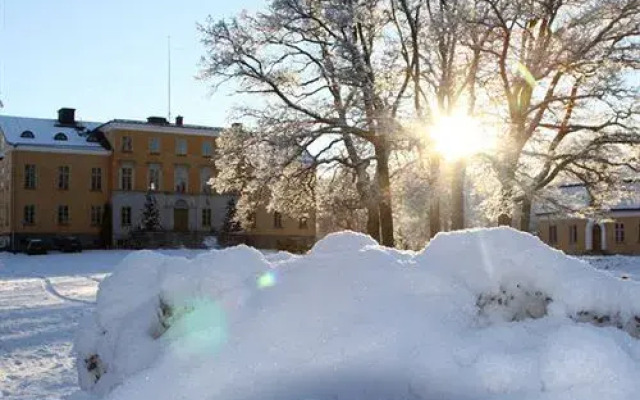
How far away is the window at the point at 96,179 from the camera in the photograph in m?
56.0

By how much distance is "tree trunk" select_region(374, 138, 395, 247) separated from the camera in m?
27.4

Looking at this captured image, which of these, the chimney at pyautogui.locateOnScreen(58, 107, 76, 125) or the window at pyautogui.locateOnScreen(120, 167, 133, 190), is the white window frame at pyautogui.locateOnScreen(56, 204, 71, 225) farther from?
the chimney at pyautogui.locateOnScreen(58, 107, 76, 125)

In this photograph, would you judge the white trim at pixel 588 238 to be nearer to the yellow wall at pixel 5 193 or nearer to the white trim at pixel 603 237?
the white trim at pixel 603 237

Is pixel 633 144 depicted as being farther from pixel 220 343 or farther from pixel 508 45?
pixel 220 343

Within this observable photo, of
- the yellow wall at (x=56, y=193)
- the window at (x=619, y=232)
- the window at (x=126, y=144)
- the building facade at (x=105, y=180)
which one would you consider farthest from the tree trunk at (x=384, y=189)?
the yellow wall at (x=56, y=193)

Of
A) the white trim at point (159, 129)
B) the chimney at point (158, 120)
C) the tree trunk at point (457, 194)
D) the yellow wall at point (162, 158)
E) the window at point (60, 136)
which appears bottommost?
the tree trunk at point (457, 194)

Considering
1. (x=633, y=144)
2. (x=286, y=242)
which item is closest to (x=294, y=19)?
(x=633, y=144)

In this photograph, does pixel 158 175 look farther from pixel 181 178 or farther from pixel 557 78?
pixel 557 78

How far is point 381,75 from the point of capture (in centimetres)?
2667

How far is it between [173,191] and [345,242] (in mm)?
55590

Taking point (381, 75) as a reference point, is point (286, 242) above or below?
below

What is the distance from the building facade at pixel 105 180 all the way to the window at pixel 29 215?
0.07 m

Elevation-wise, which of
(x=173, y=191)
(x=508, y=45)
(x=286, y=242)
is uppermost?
(x=508, y=45)

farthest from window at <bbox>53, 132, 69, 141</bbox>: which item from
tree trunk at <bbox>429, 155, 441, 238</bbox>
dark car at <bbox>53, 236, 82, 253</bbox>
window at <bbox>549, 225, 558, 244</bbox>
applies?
window at <bbox>549, 225, 558, 244</bbox>
